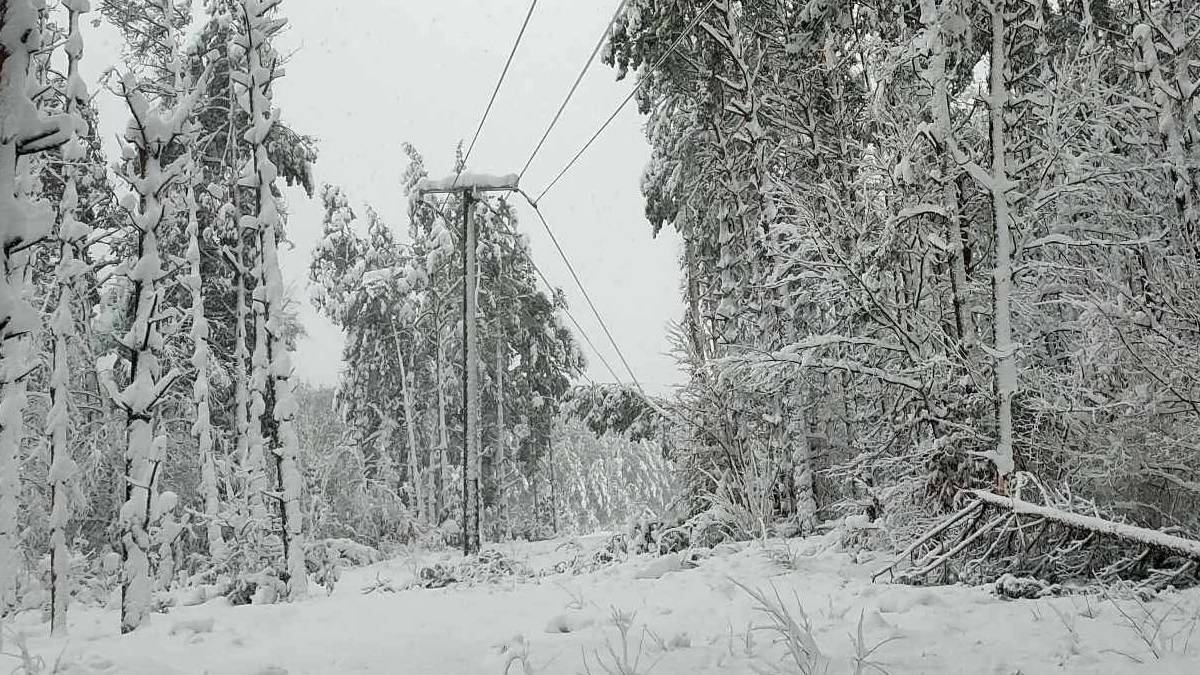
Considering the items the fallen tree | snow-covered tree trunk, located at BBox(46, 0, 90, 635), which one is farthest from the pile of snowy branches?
snow-covered tree trunk, located at BBox(46, 0, 90, 635)

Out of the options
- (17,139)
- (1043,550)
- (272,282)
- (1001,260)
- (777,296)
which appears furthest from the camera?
(777,296)

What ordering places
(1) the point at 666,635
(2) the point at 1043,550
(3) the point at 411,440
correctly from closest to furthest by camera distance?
(1) the point at 666,635
(2) the point at 1043,550
(3) the point at 411,440

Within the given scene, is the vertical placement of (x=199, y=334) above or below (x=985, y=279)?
above

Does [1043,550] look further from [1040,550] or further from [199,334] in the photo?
[199,334]

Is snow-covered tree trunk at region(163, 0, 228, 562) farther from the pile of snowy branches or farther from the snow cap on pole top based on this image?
the pile of snowy branches

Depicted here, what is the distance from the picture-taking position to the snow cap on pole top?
42.5 ft

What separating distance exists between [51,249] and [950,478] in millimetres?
15792

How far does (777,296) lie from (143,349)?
8.53 metres

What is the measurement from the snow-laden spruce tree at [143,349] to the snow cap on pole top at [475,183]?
20.5 feet

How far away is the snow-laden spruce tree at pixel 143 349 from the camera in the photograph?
6270mm

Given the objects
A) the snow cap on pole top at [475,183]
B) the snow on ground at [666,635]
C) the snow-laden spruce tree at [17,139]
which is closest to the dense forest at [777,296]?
the snow-laden spruce tree at [17,139]

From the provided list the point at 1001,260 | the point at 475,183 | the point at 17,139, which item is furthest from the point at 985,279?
the point at 475,183

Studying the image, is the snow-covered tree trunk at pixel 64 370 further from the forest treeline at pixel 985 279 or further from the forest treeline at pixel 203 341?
the forest treeline at pixel 985 279

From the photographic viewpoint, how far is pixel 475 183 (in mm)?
12969
